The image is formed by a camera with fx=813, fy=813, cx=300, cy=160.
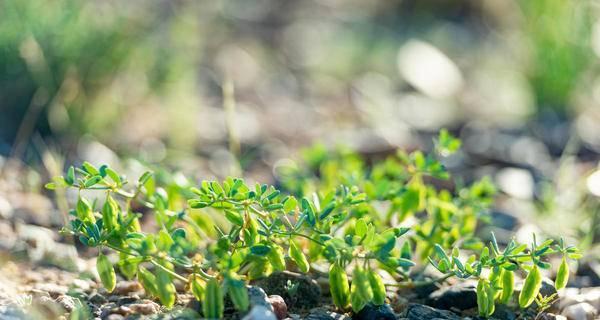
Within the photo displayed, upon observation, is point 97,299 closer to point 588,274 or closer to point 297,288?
point 297,288

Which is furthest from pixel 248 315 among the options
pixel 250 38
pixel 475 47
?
pixel 475 47

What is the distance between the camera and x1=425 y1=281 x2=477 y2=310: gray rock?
2.25 metres

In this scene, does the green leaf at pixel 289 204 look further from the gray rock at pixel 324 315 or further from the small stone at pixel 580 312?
the small stone at pixel 580 312

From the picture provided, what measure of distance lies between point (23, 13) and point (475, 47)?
3.26 meters

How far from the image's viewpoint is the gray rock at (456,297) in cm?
225

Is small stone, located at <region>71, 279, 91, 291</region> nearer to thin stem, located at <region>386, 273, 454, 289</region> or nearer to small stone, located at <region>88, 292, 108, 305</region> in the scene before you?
small stone, located at <region>88, 292, 108, 305</region>

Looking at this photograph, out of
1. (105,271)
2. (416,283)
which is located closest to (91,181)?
(105,271)

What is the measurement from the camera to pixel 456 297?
226 centimetres

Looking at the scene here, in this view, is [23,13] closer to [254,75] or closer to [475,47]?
[254,75]

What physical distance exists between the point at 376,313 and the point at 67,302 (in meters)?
0.81

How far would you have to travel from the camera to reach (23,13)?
3.49 m

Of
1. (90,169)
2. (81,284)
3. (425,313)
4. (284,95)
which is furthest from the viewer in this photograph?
(284,95)

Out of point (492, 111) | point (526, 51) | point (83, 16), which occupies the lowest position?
point (492, 111)

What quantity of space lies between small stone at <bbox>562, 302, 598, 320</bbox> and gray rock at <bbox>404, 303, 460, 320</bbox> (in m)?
Answer: 0.32
